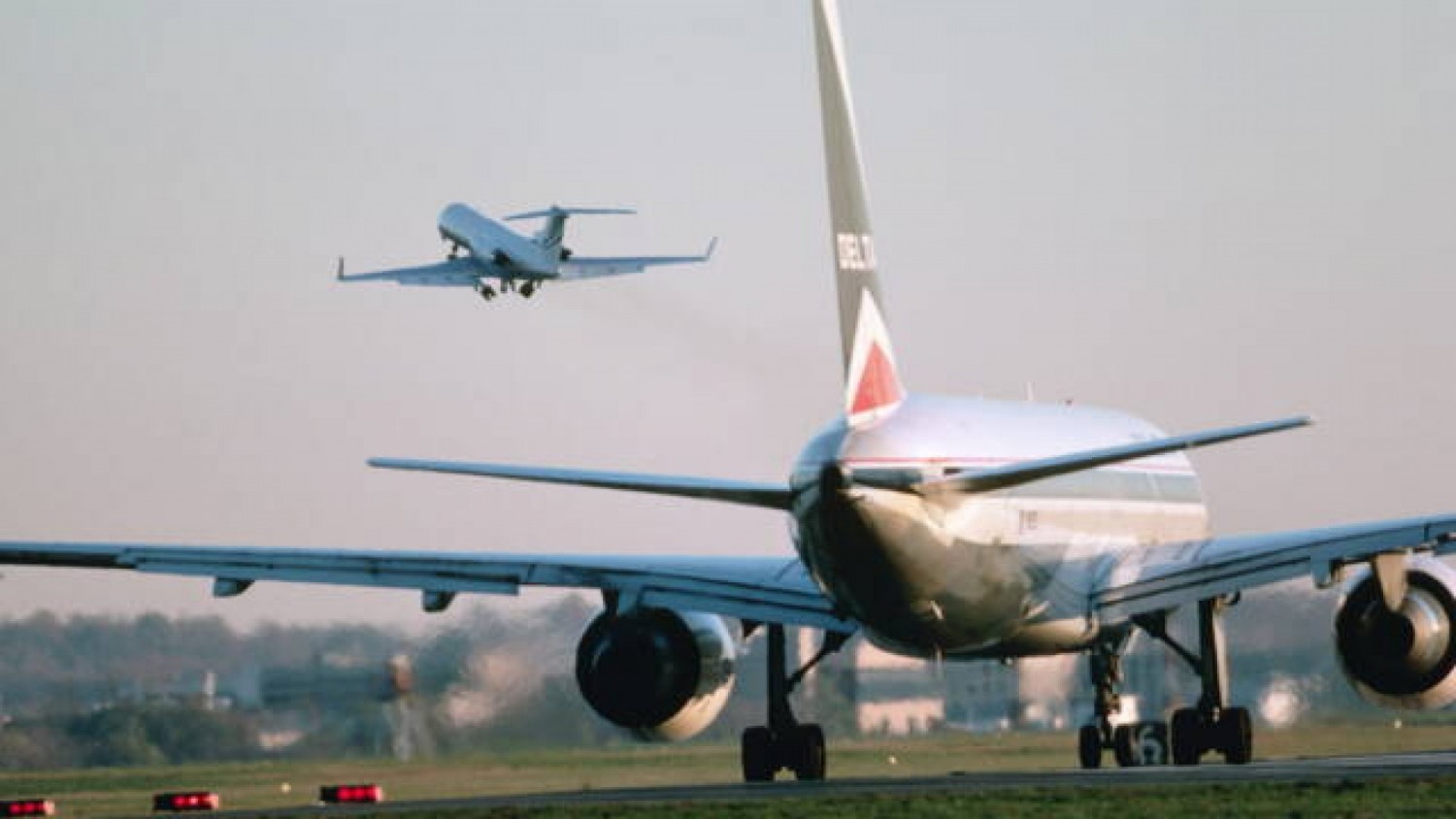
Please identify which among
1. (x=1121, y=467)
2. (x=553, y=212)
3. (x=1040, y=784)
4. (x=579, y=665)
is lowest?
(x=1040, y=784)

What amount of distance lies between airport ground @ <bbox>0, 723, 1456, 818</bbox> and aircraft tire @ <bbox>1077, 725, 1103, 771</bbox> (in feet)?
1.94

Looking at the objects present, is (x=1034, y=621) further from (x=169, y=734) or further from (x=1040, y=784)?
(x=169, y=734)

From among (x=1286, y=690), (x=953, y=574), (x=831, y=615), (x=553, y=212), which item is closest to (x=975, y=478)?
(x=953, y=574)

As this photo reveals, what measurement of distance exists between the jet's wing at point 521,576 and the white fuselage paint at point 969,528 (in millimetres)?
2008

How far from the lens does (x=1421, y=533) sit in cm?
3744

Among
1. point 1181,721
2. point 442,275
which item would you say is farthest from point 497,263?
point 1181,721

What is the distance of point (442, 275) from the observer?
64625 millimetres

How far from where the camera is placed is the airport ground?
2941 cm

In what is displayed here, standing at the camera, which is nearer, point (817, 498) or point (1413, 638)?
point (817, 498)

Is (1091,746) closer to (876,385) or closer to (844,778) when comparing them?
(844,778)

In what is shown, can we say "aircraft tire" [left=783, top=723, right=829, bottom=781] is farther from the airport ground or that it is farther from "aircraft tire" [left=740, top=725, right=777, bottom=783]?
the airport ground

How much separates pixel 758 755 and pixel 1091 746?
524cm

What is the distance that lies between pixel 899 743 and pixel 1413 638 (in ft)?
52.5

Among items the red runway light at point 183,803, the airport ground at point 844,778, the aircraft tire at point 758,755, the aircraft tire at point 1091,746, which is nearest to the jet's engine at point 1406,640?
the aircraft tire at point 1091,746
